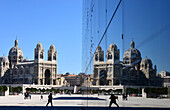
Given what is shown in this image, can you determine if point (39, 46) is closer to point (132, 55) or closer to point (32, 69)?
point (32, 69)

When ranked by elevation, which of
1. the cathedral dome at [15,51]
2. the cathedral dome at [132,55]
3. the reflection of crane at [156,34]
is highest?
the cathedral dome at [15,51]

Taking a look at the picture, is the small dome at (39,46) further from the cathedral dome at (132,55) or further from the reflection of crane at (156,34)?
the reflection of crane at (156,34)

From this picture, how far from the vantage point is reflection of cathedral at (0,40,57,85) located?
118 m

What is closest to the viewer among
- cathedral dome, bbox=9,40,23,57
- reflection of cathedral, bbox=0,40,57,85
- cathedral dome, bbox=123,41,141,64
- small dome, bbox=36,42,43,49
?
cathedral dome, bbox=123,41,141,64

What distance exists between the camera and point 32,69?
12125cm

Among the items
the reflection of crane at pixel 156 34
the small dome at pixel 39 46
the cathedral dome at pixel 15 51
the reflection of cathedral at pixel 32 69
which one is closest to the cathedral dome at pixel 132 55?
the reflection of crane at pixel 156 34

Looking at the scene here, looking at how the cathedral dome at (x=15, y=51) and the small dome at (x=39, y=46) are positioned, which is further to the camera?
the cathedral dome at (x=15, y=51)

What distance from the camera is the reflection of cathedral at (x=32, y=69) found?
118 meters

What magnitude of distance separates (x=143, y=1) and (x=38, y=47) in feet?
401

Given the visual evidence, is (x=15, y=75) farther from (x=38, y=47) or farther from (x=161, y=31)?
(x=161, y=31)

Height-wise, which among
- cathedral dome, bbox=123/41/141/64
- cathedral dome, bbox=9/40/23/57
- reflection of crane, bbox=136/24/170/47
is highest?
cathedral dome, bbox=9/40/23/57

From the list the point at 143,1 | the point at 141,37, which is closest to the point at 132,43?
the point at 141,37

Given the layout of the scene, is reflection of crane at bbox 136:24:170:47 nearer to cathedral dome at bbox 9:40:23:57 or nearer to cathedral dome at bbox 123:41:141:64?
cathedral dome at bbox 123:41:141:64

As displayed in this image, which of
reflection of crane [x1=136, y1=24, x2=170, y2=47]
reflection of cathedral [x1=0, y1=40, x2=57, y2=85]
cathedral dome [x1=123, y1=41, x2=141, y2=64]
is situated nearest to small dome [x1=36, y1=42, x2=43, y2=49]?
reflection of cathedral [x1=0, y1=40, x2=57, y2=85]
